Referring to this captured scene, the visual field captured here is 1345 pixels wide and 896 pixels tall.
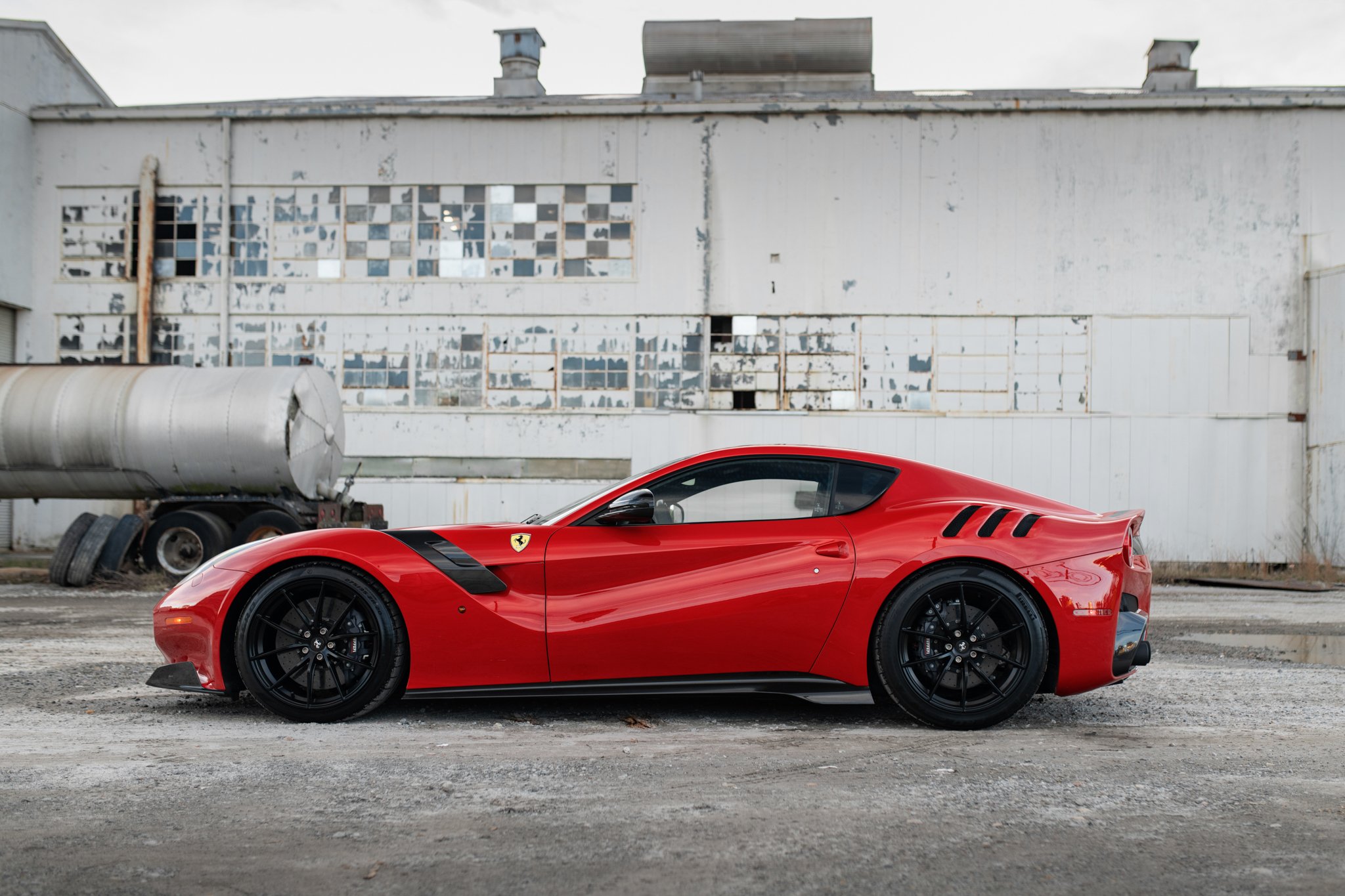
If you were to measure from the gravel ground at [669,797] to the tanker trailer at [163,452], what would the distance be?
26.3ft

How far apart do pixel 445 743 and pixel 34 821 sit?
1478 millimetres

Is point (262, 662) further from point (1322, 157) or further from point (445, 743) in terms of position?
point (1322, 157)

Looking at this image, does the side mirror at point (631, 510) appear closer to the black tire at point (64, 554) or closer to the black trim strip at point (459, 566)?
the black trim strip at point (459, 566)

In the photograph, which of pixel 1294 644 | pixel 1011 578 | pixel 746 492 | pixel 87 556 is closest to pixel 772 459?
pixel 746 492

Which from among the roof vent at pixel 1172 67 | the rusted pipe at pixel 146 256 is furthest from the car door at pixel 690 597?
the roof vent at pixel 1172 67

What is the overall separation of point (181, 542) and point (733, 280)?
8.96 metres

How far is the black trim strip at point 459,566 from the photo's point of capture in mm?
4844

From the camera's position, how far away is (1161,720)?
5.07m

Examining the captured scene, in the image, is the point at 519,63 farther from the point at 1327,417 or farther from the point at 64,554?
the point at 1327,417

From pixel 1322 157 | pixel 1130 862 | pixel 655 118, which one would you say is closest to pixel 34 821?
pixel 1130 862

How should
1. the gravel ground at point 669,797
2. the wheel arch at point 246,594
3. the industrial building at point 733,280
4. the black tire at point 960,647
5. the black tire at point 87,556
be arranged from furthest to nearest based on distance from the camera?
the industrial building at point 733,280
the black tire at point 87,556
the wheel arch at point 246,594
the black tire at point 960,647
the gravel ground at point 669,797

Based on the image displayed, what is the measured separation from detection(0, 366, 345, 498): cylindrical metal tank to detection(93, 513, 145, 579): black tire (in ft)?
1.71

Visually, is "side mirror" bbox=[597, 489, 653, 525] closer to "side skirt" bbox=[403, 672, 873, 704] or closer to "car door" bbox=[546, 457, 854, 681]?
"car door" bbox=[546, 457, 854, 681]

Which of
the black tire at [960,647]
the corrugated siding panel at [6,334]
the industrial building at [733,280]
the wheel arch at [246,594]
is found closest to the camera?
the black tire at [960,647]
